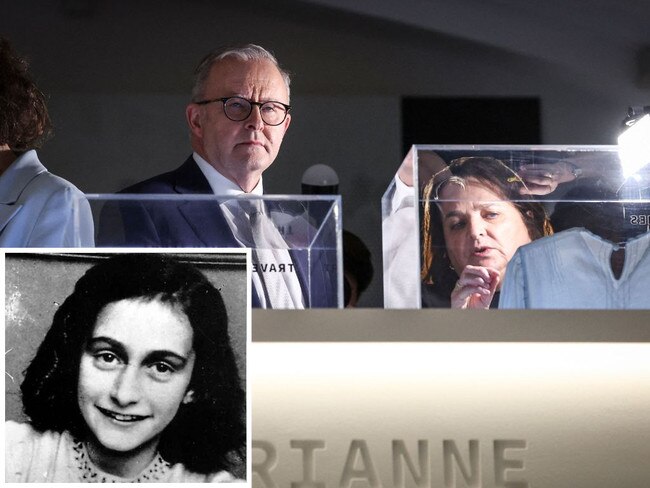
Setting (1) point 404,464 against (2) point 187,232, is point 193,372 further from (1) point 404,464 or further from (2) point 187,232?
(1) point 404,464

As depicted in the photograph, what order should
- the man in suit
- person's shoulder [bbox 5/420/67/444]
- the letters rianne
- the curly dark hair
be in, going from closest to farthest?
1. person's shoulder [bbox 5/420/67/444]
2. the letters rianne
3. the curly dark hair
4. the man in suit

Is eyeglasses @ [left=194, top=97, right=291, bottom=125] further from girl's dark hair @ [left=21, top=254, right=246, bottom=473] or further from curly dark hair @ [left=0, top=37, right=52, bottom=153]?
girl's dark hair @ [left=21, top=254, right=246, bottom=473]

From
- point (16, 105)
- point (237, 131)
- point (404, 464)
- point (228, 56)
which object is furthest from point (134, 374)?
point (228, 56)

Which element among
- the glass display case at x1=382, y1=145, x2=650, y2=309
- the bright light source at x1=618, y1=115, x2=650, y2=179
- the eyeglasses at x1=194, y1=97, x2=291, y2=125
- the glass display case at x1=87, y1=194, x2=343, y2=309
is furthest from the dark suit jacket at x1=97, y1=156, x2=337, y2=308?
the eyeglasses at x1=194, y1=97, x2=291, y2=125

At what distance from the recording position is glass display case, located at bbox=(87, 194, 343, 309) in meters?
1.18

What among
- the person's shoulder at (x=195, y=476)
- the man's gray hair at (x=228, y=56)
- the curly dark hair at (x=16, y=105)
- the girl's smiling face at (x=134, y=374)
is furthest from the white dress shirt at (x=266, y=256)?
the man's gray hair at (x=228, y=56)

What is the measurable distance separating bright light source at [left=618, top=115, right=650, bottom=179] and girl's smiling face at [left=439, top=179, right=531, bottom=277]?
0.53 feet

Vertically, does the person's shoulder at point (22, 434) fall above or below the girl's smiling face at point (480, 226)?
below

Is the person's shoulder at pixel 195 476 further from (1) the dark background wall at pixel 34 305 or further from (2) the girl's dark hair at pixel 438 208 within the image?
(2) the girl's dark hair at pixel 438 208

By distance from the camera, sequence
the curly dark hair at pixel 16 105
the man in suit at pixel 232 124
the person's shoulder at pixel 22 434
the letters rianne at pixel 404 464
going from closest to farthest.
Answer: the person's shoulder at pixel 22 434 < the letters rianne at pixel 404 464 < the curly dark hair at pixel 16 105 < the man in suit at pixel 232 124

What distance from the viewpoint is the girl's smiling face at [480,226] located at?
3.99 feet

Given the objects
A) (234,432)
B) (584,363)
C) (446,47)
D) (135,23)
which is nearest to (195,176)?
(135,23)

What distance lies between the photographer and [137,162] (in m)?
1.66

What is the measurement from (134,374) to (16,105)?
51 centimetres
